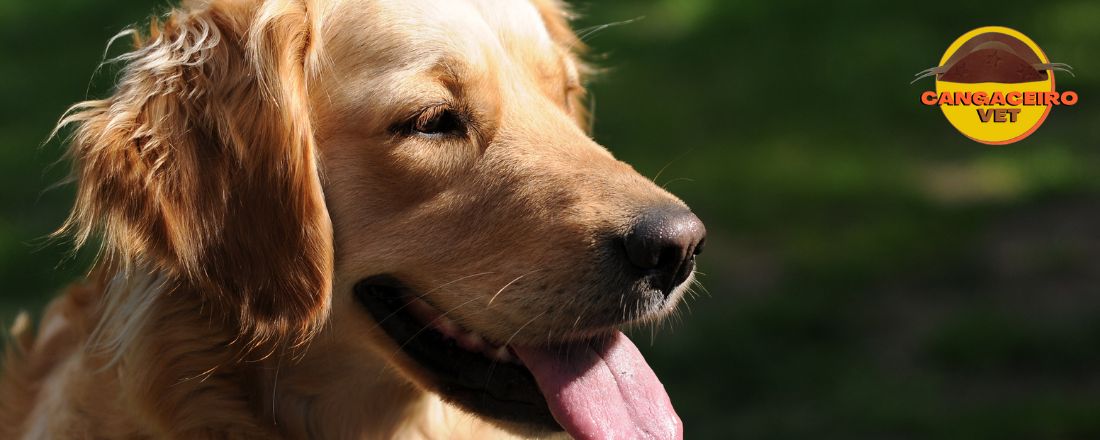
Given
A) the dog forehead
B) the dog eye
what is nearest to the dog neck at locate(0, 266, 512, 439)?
the dog eye

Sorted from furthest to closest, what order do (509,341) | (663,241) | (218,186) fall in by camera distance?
(509,341) < (218,186) < (663,241)

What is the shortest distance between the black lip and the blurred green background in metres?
1.23

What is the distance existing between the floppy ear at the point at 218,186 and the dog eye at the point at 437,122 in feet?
0.95

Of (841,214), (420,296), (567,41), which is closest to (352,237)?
(420,296)

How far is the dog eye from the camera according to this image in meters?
3.36

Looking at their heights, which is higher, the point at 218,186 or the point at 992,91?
the point at 218,186

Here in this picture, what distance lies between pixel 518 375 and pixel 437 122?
2.40 feet

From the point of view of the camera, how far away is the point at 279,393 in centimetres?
347

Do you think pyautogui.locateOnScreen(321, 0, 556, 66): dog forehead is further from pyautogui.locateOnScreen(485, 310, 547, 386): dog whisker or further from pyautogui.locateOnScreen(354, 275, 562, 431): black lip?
pyautogui.locateOnScreen(485, 310, 547, 386): dog whisker

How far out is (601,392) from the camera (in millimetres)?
3393

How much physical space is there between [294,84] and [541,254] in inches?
32.0

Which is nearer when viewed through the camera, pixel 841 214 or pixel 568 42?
pixel 568 42

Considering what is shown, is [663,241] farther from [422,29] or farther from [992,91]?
[992,91]

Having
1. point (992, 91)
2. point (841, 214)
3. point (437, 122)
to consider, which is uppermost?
point (437, 122)
